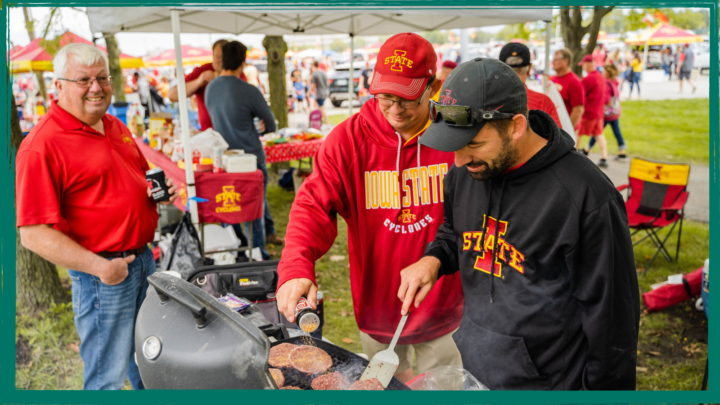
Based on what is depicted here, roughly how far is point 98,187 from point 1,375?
165 cm

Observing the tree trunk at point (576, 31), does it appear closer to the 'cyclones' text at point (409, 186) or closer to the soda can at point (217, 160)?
the soda can at point (217, 160)

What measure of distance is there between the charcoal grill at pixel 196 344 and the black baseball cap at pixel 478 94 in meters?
0.78

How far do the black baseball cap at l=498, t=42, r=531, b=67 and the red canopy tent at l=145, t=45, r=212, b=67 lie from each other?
1591 centimetres

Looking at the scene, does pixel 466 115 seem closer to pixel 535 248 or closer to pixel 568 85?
pixel 535 248

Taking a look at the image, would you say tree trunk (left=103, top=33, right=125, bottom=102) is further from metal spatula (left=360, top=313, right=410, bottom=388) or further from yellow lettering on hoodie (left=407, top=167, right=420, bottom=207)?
metal spatula (left=360, top=313, right=410, bottom=388)

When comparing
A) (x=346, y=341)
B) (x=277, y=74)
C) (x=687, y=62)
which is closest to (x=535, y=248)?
(x=346, y=341)

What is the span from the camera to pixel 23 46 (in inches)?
530

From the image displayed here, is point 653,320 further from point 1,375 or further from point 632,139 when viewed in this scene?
point 632,139

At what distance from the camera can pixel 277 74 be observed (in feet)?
30.5

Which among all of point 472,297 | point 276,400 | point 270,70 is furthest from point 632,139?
point 276,400

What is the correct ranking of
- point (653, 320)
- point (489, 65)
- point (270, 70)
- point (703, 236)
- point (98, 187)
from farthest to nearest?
point (270, 70)
point (703, 236)
point (653, 320)
point (98, 187)
point (489, 65)

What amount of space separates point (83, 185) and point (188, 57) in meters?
18.2

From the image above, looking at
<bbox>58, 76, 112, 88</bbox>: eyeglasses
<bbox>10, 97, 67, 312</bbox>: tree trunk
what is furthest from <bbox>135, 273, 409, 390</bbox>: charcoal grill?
<bbox>10, 97, 67, 312</bbox>: tree trunk

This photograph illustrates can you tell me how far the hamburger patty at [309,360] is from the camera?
1.79 metres
